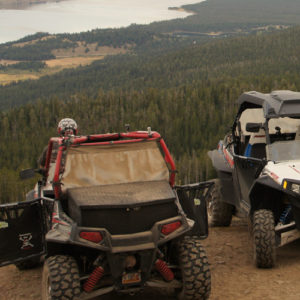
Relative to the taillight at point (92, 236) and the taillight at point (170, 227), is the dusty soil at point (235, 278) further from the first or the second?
the taillight at point (92, 236)

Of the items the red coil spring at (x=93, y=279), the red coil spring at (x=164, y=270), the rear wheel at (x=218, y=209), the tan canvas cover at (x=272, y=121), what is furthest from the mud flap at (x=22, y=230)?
the tan canvas cover at (x=272, y=121)

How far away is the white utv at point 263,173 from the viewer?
8422 mm

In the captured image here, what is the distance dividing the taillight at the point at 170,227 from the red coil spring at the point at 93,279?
31.5 inches

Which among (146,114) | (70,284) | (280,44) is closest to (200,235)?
(70,284)

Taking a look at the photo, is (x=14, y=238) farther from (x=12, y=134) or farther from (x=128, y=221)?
(x=12, y=134)

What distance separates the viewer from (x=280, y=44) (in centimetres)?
18675

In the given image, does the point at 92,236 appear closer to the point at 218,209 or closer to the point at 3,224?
the point at 3,224

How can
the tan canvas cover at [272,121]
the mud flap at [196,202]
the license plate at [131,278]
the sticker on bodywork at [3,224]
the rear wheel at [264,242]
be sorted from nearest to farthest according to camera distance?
the license plate at [131,278], the sticker on bodywork at [3,224], the mud flap at [196,202], the rear wheel at [264,242], the tan canvas cover at [272,121]

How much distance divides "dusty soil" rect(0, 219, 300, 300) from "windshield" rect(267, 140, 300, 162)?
4.80 ft

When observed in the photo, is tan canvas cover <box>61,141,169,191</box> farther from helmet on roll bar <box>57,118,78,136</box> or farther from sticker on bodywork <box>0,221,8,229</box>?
helmet on roll bar <box>57,118,78,136</box>

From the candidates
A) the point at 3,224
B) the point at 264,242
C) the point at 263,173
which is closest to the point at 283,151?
the point at 263,173

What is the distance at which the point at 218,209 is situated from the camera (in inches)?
448

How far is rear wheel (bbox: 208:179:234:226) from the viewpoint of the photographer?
445 inches

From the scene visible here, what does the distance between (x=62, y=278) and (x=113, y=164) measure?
65.0 inches
